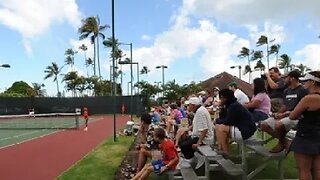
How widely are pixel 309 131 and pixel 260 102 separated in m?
3.11

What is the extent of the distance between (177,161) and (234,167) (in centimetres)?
127

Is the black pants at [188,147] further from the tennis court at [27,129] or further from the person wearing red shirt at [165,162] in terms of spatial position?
the tennis court at [27,129]

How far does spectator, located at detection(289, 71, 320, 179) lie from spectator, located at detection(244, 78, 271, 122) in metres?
2.93

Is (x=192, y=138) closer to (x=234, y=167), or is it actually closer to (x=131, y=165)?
(x=234, y=167)

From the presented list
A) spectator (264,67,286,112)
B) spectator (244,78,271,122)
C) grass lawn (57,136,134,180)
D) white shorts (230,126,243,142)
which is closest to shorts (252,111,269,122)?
spectator (244,78,271,122)

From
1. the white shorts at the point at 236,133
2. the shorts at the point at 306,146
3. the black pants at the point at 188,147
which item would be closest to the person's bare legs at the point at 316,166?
the shorts at the point at 306,146

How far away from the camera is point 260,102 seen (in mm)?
9023

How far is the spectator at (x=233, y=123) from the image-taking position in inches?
320

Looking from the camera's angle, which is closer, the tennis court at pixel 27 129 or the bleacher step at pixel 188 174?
the bleacher step at pixel 188 174

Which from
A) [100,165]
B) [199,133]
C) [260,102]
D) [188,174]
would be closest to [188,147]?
[199,133]

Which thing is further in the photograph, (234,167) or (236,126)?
(236,126)

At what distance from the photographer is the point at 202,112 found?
9.15m

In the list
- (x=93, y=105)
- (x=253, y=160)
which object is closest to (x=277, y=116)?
(x=253, y=160)

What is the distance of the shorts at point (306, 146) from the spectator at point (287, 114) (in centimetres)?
105
